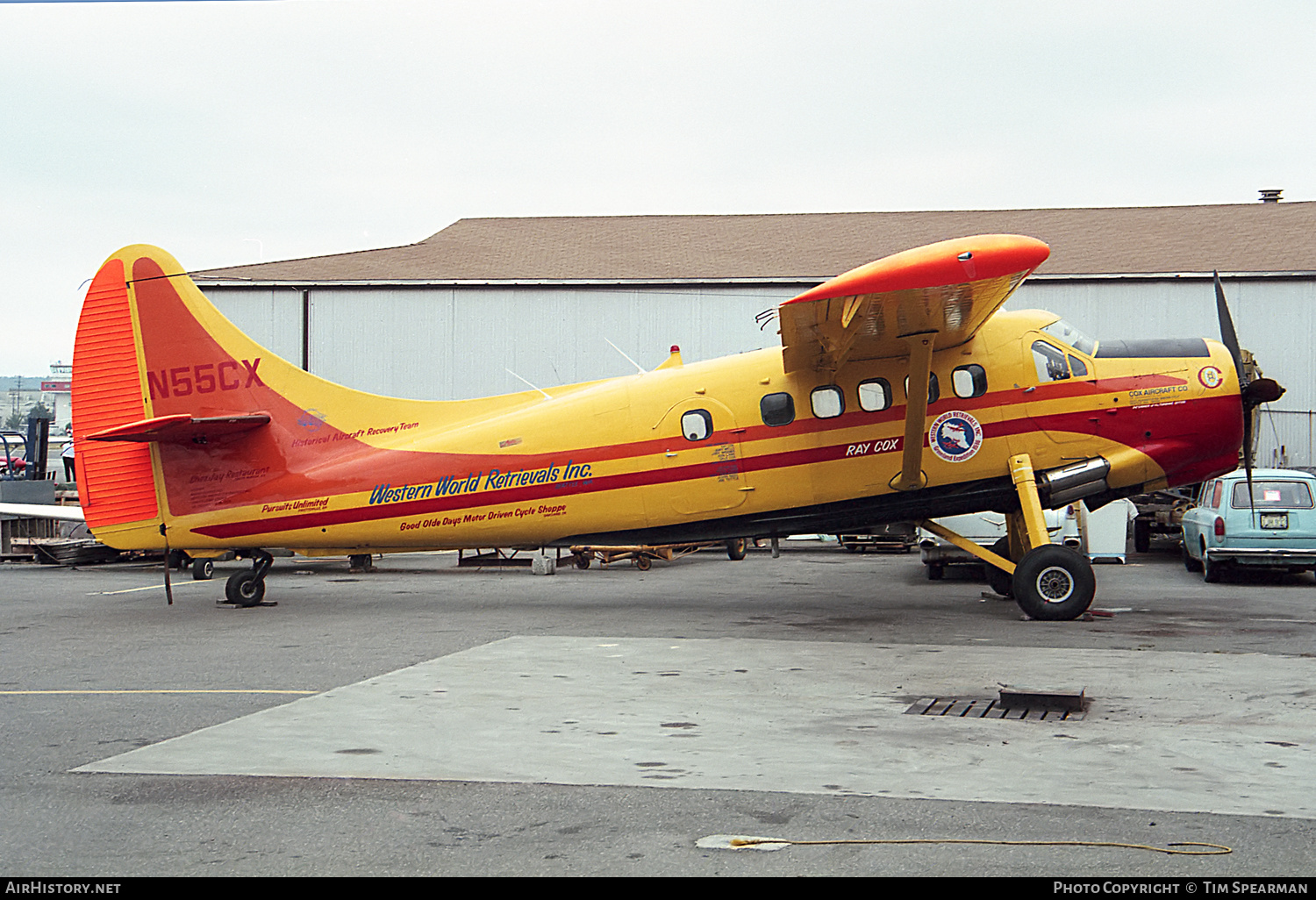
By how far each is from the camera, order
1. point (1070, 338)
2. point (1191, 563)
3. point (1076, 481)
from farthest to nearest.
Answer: point (1191, 563)
point (1070, 338)
point (1076, 481)

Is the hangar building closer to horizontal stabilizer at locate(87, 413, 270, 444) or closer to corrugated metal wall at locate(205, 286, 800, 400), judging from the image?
corrugated metal wall at locate(205, 286, 800, 400)

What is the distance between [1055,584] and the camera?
42.7 ft

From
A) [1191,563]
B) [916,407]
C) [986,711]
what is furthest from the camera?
[1191,563]

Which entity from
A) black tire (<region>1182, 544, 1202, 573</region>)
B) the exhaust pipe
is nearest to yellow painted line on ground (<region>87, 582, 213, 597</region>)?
the exhaust pipe

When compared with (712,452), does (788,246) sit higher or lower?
higher

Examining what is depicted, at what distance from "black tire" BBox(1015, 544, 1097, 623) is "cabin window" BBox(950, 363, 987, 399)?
201 centimetres

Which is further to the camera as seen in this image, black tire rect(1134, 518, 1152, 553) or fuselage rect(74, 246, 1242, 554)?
black tire rect(1134, 518, 1152, 553)

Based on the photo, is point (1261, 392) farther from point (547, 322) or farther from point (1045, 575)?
point (547, 322)

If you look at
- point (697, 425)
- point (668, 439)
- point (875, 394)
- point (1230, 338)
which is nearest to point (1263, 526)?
point (1230, 338)

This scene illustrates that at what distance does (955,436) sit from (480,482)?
5946 mm

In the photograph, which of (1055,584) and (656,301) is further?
(656,301)

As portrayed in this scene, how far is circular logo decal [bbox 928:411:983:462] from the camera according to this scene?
13641mm
